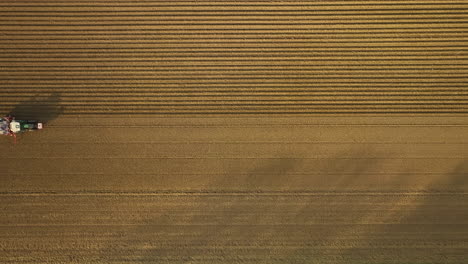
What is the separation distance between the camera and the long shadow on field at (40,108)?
4.86 m

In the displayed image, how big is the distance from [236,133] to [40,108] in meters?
2.67

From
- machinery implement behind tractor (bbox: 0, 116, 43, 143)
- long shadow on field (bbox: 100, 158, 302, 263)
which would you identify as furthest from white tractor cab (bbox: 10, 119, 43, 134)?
long shadow on field (bbox: 100, 158, 302, 263)

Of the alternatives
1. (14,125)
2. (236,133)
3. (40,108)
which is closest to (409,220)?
(236,133)

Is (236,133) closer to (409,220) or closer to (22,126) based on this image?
(409,220)

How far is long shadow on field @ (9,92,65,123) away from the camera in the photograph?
15.9 feet

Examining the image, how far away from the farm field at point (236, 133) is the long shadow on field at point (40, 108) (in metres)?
0.02

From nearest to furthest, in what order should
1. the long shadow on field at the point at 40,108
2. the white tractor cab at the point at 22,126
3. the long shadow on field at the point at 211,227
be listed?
the white tractor cab at the point at 22,126, the long shadow on field at the point at 40,108, the long shadow on field at the point at 211,227

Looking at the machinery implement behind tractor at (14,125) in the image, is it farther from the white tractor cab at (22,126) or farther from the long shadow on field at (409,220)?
the long shadow on field at (409,220)

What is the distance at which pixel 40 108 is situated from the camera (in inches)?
192

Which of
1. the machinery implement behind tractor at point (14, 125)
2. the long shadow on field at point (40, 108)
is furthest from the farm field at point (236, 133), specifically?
the machinery implement behind tractor at point (14, 125)

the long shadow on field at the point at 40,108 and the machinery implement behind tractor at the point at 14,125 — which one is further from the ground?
the long shadow on field at the point at 40,108

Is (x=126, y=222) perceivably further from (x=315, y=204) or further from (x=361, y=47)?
(x=361, y=47)

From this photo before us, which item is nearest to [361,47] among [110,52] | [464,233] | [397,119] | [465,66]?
[397,119]

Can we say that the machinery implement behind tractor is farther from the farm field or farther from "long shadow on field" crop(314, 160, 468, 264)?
"long shadow on field" crop(314, 160, 468, 264)
